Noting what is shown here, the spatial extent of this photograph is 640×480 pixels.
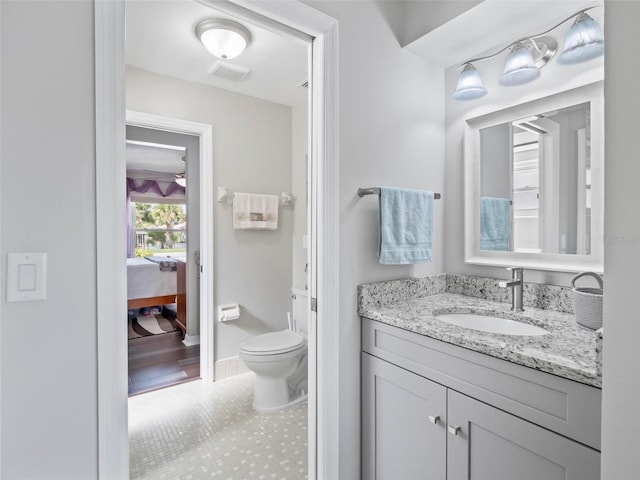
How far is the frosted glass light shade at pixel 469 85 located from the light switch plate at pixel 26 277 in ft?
5.87

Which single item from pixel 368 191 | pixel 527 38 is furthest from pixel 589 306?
pixel 527 38

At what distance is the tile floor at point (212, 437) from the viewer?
170cm

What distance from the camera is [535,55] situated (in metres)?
1.45

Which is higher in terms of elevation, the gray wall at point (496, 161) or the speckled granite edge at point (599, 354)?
the gray wall at point (496, 161)

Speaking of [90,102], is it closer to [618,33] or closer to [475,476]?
[618,33]

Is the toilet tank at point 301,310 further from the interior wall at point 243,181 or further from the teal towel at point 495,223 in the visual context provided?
the teal towel at point 495,223

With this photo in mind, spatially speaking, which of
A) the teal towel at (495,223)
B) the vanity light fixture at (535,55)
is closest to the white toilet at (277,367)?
the teal towel at (495,223)

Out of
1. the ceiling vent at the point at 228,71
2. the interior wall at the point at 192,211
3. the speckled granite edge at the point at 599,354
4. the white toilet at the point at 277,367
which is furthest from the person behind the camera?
the interior wall at the point at 192,211

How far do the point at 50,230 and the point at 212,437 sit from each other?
163cm

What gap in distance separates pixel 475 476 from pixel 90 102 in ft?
5.24

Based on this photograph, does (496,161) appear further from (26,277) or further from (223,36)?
(26,277)

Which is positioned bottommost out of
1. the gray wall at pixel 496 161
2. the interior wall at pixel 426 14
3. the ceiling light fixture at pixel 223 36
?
the gray wall at pixel 496 161

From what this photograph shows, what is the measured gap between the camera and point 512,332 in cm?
136

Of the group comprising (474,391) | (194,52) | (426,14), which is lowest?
(474,391)
